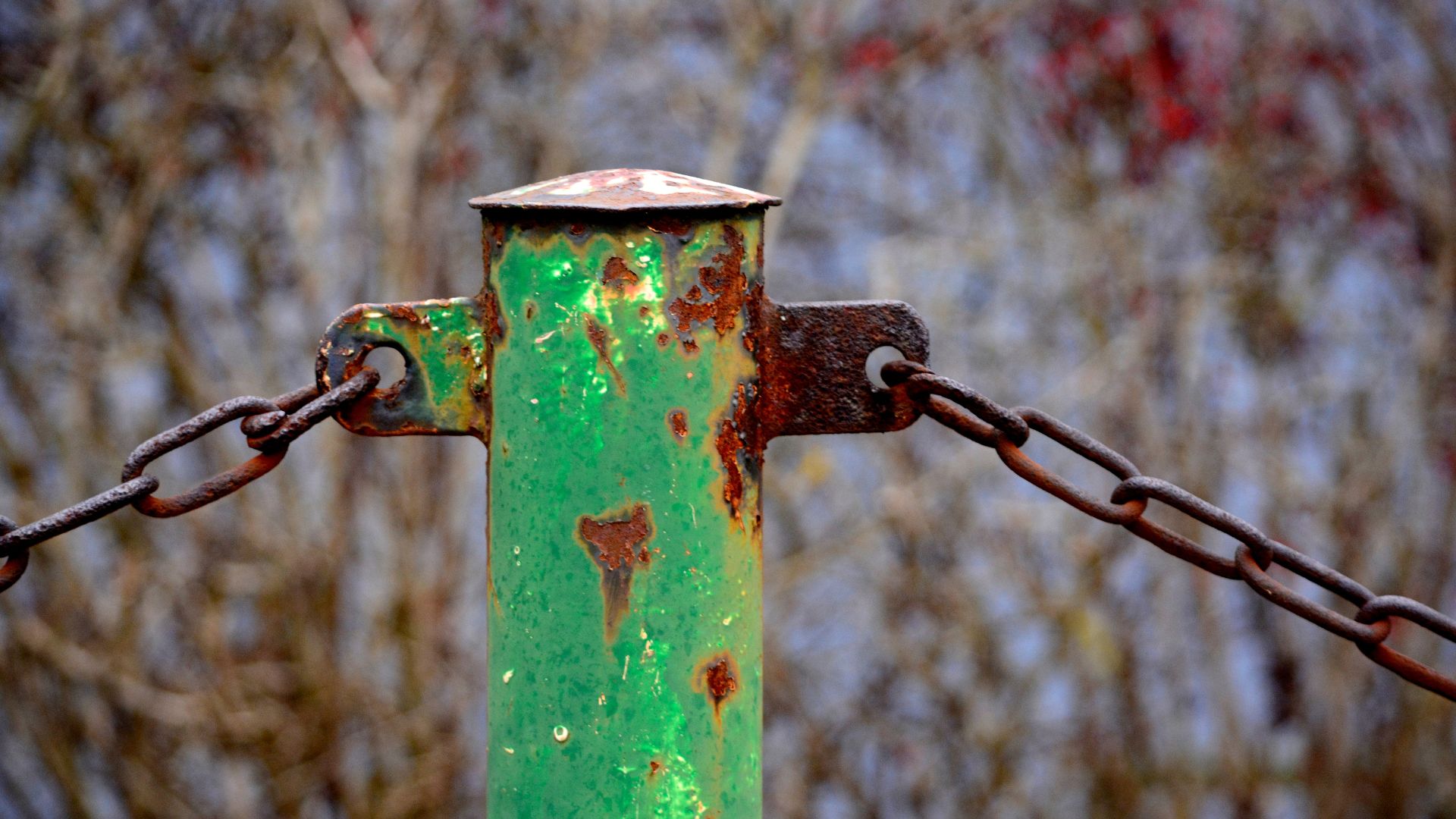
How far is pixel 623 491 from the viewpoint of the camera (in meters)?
1.12

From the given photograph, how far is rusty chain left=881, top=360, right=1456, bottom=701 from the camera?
1212mm

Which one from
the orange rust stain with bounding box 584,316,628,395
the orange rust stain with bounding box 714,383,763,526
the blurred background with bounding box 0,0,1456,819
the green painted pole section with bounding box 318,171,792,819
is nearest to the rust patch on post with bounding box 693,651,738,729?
the green painted pole section with bounding box 318,171,792,819

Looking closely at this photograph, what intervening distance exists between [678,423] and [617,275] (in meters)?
0.13

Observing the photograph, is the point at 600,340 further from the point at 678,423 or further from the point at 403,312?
the point at 403,312

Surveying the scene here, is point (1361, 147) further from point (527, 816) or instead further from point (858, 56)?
point (527, 816)

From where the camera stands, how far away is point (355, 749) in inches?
136

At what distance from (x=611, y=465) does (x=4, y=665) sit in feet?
8.91

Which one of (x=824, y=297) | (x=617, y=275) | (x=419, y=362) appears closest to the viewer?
(x=617, y=275)

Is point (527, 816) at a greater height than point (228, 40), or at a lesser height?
lesser

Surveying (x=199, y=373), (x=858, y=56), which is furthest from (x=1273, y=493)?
(x=199, y=373)

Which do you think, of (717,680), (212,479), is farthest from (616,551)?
(212,479)

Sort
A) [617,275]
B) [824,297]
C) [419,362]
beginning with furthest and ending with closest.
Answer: [824,297], [419,362], [617,275]

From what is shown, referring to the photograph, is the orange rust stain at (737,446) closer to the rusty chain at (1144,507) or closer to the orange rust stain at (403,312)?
the rusty chain at (1144,507)

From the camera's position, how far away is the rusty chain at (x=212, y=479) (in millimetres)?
1169
